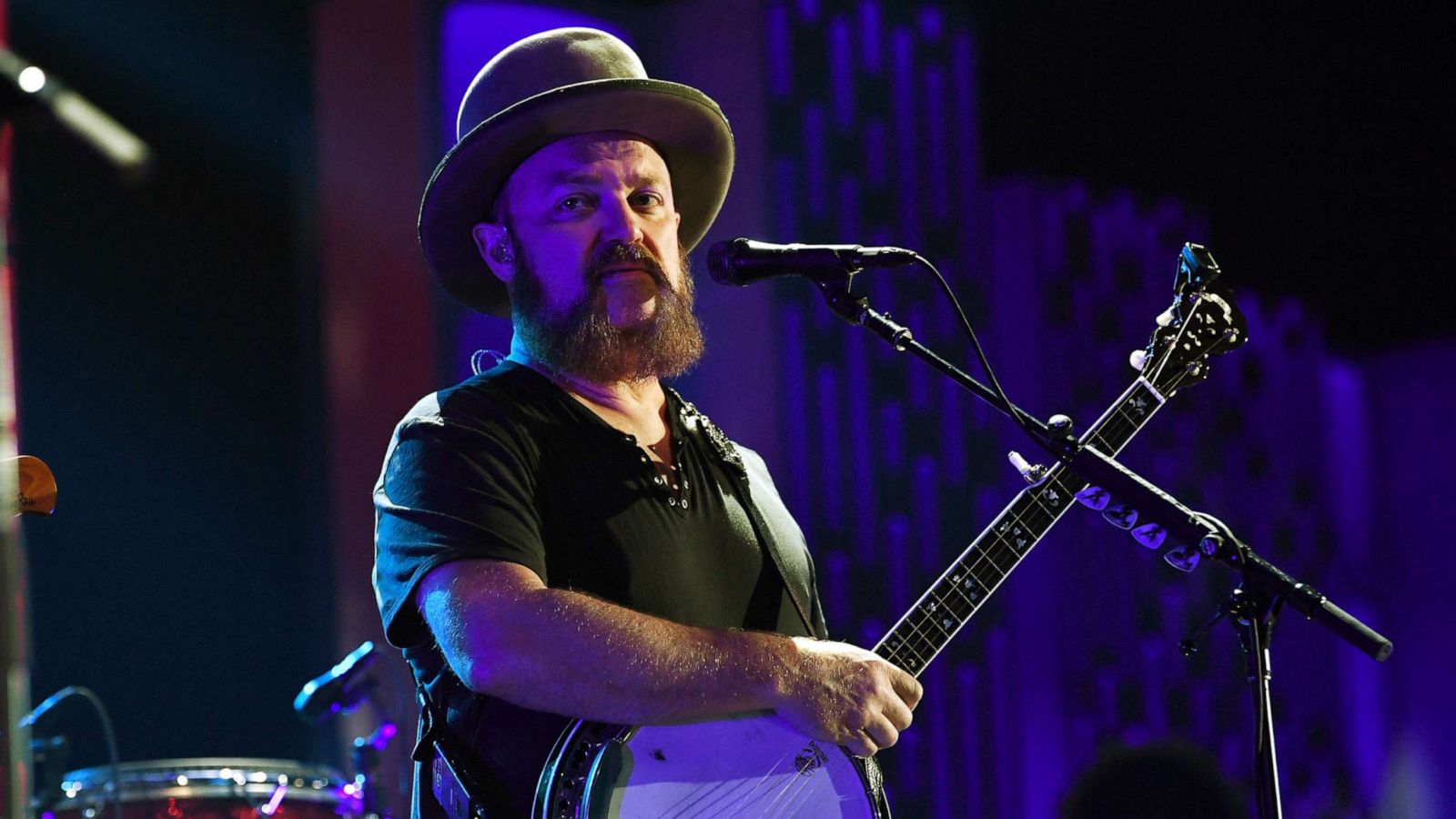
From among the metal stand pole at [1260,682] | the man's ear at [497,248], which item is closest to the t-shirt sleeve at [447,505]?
the man's ear at [497,248]

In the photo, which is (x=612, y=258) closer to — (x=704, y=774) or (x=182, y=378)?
(x=704, y=774)

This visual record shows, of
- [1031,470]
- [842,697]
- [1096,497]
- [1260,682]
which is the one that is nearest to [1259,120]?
[1031,470]

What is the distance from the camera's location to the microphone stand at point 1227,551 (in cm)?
217

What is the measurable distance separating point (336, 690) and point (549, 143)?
2.06m

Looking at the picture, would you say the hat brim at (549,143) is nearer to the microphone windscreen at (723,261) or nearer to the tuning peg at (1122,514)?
the microphone windscreen at (723,261)

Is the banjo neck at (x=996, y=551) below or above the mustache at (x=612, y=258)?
below

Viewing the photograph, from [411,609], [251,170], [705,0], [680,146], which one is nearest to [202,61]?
[251,170]

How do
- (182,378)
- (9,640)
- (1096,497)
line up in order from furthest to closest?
(182,378), (1096,497), (9,640)

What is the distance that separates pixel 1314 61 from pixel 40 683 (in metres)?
5.21

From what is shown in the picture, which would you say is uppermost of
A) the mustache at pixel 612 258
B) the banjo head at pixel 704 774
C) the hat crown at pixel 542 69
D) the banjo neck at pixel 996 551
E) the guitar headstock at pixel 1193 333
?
the hat crown at pixel 542 69

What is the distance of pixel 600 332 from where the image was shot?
101 inches

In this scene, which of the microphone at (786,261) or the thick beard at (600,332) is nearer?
the microphone at (786,261)

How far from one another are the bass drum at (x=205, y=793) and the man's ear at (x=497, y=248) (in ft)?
6.33

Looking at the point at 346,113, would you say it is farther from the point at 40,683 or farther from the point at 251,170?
the point at 40,683
